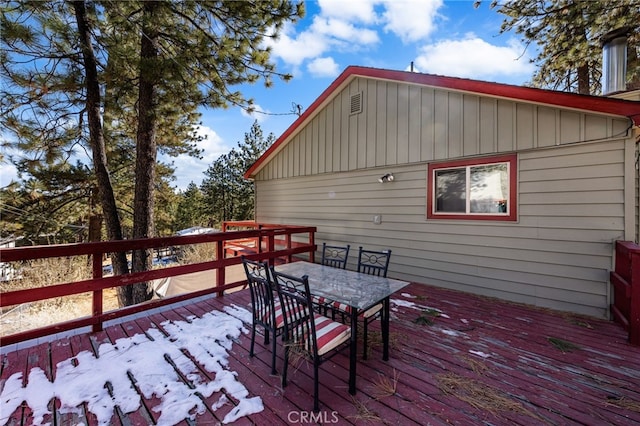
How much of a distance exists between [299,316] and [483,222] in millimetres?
3486

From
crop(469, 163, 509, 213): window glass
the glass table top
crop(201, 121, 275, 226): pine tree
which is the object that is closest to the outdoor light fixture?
crop(469, 163, 509, 213): window glass

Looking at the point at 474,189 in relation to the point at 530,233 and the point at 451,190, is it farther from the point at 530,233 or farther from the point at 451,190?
the point at 530,233

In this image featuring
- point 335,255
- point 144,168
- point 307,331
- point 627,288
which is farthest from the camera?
point 144,168

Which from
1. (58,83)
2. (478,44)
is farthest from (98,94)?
(478,44)

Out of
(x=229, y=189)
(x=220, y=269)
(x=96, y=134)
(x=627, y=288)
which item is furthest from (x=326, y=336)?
(x=229, y=189)

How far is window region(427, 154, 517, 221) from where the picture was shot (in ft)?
12.9

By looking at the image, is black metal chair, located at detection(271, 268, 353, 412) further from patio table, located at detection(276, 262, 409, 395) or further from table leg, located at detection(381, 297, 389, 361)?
table leg, located at detection(381, 297, 389, 361)

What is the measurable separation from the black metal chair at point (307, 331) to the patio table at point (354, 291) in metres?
0.16

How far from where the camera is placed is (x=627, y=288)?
267 cm

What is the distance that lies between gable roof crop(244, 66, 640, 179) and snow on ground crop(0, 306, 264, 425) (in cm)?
456

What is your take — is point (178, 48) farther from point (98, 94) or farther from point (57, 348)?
point (57, 348)

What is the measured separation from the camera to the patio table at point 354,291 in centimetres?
197

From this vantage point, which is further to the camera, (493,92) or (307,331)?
(493,92)

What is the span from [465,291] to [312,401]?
3.44 m
